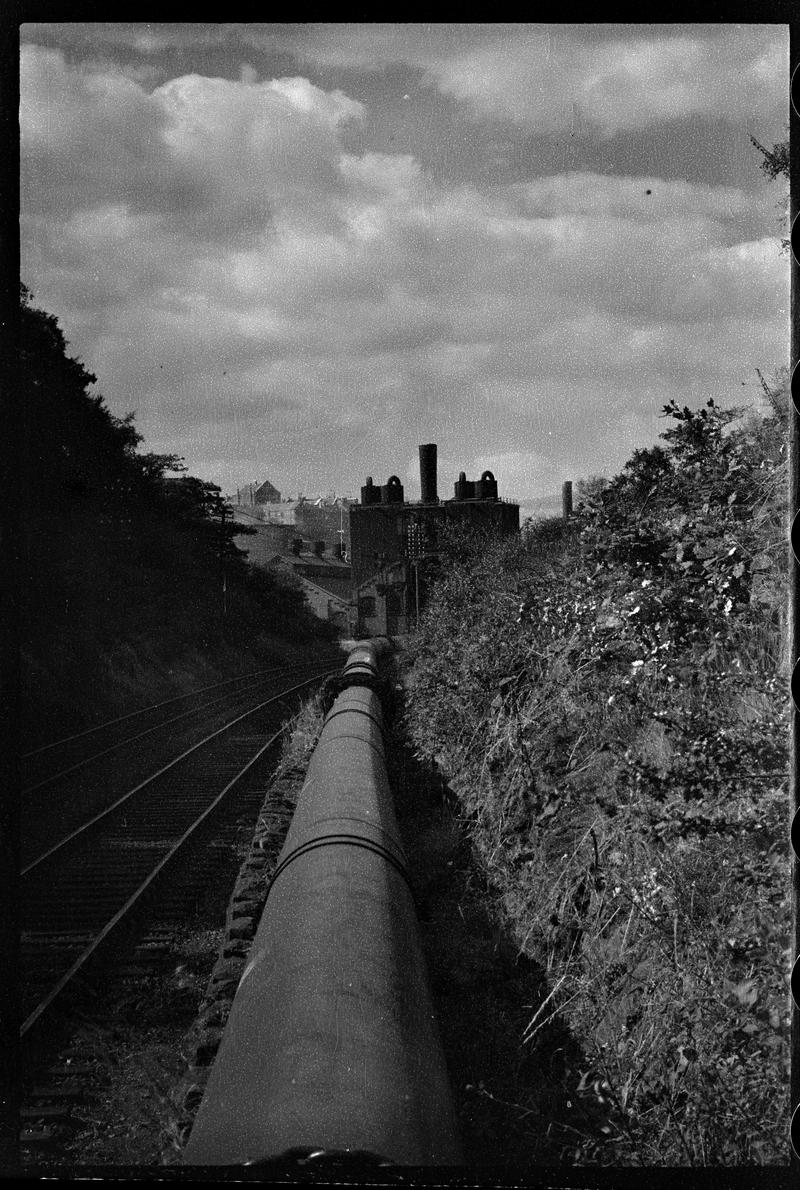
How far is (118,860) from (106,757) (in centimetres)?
103

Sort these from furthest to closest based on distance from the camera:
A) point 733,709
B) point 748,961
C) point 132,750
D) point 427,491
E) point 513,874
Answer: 1. point 513,874
2. point 132,750
3. point 733,709
4. point 427,491
5. point 748,961

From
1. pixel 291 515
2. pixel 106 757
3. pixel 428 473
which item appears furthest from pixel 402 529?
pixel 106 757

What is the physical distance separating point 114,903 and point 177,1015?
56cm

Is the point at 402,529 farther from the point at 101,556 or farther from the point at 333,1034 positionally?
the point at 333,1034

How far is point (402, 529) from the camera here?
417 cm

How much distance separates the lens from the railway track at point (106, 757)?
2.17 metres

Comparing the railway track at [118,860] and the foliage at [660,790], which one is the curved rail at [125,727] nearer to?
the railway track at [118,860]

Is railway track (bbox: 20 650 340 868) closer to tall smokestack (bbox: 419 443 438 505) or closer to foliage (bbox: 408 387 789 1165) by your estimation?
tall smokestack (bbox: 419 443 438 505)

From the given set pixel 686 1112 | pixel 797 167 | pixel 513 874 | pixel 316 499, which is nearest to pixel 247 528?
pixel 316 499

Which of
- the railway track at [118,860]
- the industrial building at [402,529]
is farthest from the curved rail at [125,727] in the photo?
the industrial building at [402,529]

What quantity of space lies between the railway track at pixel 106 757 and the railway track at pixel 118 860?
6cm

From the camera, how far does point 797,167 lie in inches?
66.1

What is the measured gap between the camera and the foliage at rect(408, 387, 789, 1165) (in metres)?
2.35

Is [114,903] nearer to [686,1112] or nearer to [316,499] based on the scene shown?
[316,499]
